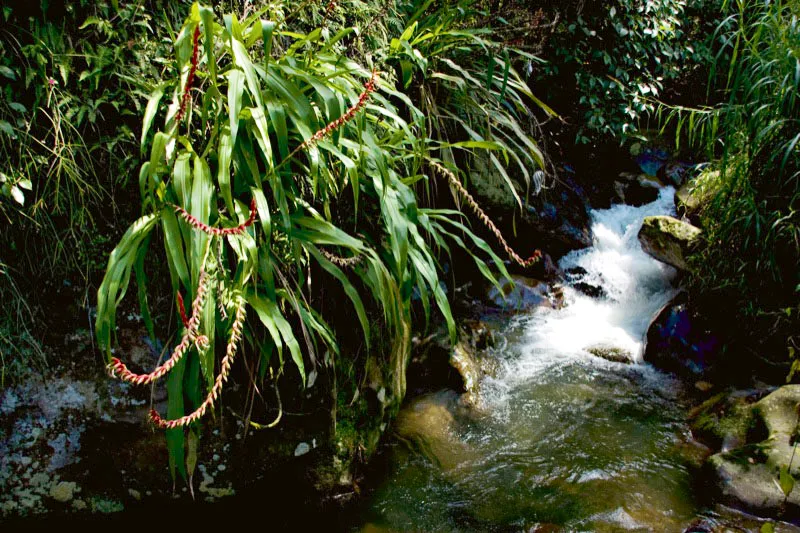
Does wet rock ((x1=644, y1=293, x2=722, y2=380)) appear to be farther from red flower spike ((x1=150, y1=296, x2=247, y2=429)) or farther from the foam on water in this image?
red flower spike ((x1=150, y1=296, x2=247, y2=429))

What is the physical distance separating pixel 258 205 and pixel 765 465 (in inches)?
94.6

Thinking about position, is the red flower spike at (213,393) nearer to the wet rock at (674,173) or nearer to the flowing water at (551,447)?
the flowing water at (551,447)

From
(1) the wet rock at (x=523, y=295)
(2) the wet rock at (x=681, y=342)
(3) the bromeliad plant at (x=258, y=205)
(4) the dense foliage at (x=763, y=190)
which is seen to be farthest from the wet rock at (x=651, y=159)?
(3) the bromeliad plant at (x=258, y=205)

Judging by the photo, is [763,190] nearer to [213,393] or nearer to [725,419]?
[725,419]

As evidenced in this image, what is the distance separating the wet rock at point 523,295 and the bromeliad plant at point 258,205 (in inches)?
87.5

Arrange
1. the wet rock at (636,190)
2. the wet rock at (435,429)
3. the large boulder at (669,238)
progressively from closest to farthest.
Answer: the wet rock at (435,429) < the large boulder at (669,238) < the wet rock at (636,190)

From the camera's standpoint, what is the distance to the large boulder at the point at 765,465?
2.27 meters

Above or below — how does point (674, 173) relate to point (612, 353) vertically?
Answer: above

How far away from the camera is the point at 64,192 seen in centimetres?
188

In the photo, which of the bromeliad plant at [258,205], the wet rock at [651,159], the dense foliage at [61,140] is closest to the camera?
the bromeliad plant at [258,205]

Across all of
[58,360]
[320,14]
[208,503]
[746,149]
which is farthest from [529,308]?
[58,360]

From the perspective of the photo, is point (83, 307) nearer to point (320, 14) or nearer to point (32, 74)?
point (32, 74)

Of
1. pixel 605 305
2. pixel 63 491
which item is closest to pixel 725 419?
pixel 605 305

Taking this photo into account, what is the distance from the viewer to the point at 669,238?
391cm
